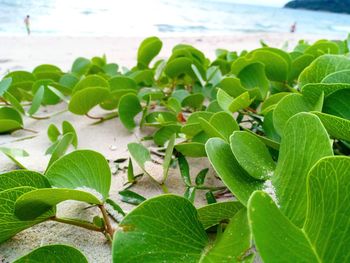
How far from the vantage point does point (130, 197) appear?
1.40ft

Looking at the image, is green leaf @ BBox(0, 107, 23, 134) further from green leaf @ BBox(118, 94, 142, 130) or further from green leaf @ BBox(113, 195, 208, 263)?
green leaf @ BBox(113, 195, 208, 263)

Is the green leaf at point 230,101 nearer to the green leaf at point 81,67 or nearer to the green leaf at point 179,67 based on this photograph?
the green leaf at point 179,67

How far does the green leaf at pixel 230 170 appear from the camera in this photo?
27 cm

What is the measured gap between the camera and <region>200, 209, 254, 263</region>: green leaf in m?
0.22

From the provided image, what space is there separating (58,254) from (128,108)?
0.39 m

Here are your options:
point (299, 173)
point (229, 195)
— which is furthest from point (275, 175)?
point (229, 195)

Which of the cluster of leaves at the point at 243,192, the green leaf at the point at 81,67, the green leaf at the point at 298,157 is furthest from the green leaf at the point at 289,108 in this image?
the green leaf at the point at 81,67

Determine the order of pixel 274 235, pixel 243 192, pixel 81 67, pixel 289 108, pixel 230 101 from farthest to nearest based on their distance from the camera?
pixel 81 67 < pixel 230 101 < pixel 289 108 < pixel 243 192 < pixel 274 235

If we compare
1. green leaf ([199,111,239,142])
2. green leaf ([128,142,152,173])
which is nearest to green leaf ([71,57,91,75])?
green leaf ([128,142,152,173])

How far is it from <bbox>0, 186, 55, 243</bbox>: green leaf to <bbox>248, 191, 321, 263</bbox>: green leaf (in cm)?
20

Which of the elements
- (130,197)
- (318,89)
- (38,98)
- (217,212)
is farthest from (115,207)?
(38,98)

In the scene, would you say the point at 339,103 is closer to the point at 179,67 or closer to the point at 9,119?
the point at 179,67

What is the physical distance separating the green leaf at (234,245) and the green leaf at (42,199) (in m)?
0.11

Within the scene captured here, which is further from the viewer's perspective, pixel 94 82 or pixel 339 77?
pixel 94 82
